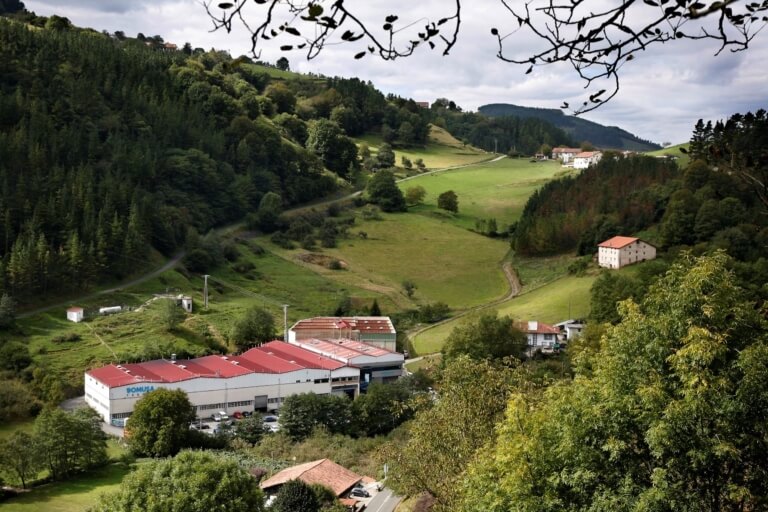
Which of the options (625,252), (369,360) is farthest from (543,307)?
(369,360)

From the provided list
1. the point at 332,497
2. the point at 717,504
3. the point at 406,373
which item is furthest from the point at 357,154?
the point at 717,504

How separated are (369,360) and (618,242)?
2075 centimetres

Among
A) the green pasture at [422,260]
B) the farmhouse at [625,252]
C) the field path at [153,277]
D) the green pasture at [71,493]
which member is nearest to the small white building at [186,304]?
the field path at [153,277]

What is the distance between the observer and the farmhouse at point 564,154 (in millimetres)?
112994

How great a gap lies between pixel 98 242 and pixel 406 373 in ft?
73.0

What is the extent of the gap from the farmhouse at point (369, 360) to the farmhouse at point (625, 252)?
17.3 m

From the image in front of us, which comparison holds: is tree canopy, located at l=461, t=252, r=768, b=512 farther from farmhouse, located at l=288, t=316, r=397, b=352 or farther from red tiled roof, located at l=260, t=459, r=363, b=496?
farmhouse, located at l=288, t=316, r=397, b=352

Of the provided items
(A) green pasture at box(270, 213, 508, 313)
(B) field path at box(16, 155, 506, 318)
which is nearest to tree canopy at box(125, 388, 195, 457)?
(B) field path at box(16, 155, 506, 318)

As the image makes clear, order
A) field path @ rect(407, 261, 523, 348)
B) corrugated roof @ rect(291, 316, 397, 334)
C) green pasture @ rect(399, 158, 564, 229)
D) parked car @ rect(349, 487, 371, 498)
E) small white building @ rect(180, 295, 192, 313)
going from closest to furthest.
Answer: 1. parked car @ rect(349, 487, 371, 498)
2. small white building @ rect(180, 295, 192, 313)
3. corrugated roof @ rect(291, 316, 397, 334)
4. field path @ rect(407, 261, 523, 348)
5. green pasture @ rect(399, 158, 564, 229)

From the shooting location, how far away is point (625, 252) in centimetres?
5297

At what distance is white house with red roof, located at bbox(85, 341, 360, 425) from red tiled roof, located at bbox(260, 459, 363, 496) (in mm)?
11438

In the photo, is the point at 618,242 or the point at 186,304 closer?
the point at 186,304

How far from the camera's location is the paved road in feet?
83.6

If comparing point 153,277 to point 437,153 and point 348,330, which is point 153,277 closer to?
point 348,330
